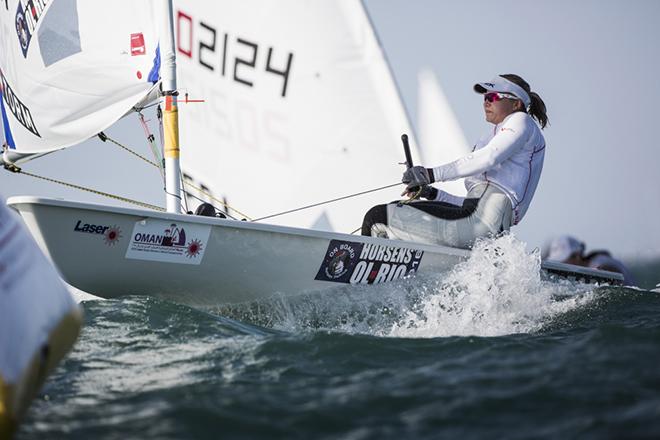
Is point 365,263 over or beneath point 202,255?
beneath

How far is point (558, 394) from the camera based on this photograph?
2326mm

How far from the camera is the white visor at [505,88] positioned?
4.36 metres

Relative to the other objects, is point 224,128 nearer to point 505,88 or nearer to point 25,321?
point 505,88

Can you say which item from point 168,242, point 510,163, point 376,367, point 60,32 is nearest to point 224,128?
point 60,32

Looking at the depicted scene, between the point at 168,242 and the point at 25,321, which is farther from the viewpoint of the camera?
the point at 168,242

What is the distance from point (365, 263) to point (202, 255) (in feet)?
2.48

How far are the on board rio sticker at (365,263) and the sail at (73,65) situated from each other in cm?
147

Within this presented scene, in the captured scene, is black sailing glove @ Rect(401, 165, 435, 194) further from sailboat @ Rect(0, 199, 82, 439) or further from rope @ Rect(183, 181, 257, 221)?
sailboat @ Rect(0, 199, 82, 439)

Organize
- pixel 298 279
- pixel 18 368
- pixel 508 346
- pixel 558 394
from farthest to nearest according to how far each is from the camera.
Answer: pixel 298 279 → pixel 508 346 → pixel 558 394 → pixel 18 368

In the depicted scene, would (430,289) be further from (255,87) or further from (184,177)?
(184,177)

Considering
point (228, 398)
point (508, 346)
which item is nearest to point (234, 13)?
point (508, 346)

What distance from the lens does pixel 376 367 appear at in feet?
9.17

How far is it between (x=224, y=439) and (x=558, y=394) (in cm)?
89

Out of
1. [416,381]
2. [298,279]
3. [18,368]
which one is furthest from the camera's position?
[298,279]
